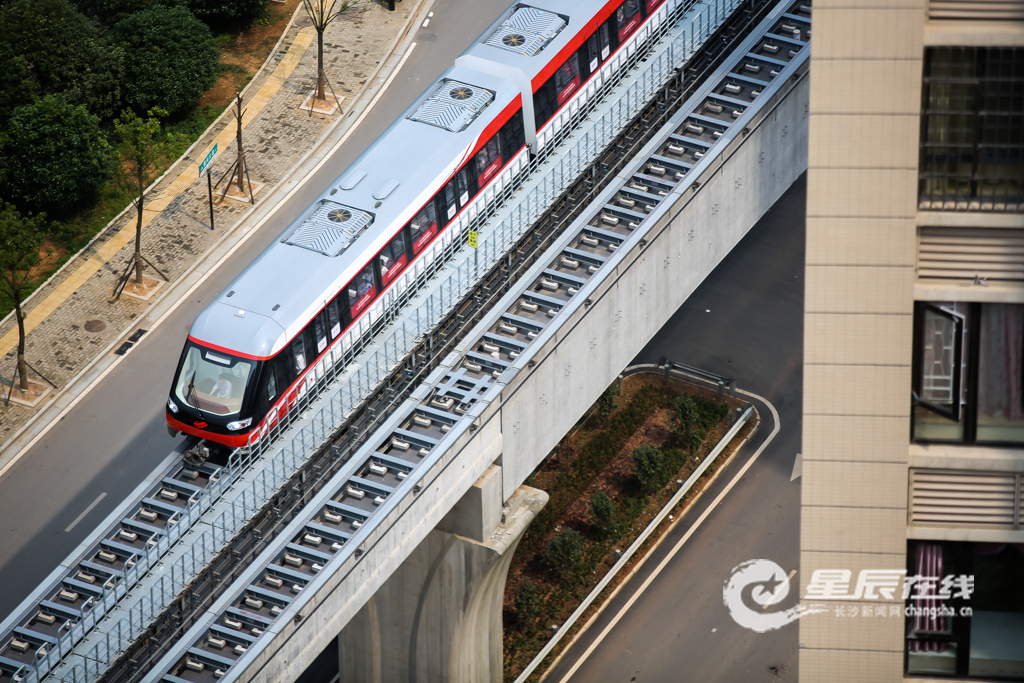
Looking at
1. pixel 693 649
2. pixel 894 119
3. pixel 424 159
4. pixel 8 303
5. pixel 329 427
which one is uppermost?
pixel 894 119

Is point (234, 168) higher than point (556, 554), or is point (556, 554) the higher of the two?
point (234, 168)

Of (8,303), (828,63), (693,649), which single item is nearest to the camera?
(828,63)

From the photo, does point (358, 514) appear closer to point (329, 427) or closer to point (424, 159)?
point (329, 427)

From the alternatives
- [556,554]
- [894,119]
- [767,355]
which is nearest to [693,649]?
[556,554]

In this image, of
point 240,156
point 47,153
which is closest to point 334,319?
point 240,156

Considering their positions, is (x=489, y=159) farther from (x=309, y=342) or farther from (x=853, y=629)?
Result: (x=853, y=629)

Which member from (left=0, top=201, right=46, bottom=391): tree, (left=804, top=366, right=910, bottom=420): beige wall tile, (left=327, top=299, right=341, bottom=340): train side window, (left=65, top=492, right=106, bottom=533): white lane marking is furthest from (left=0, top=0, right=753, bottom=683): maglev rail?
(left=804, top=366, right=910, bottom=420): beige wall tile

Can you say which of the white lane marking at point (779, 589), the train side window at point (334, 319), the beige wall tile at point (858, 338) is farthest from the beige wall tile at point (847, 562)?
the white lane marking at point (779, 589)

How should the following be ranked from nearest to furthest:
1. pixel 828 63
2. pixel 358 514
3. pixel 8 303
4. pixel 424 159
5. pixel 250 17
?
pixel 828 63, pixel 358 514, pixel 424 159, pixel 8 303, pixel 250 17
